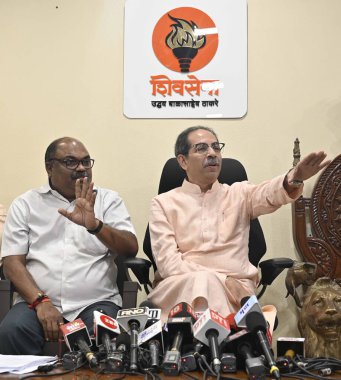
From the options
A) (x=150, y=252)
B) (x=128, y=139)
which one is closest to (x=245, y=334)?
(x=150, y=252)

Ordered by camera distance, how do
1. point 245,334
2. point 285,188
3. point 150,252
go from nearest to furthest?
point 245,334 < point 285,188 < point 150,252

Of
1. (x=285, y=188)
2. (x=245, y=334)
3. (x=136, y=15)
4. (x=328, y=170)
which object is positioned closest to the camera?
(x=245, y=334)

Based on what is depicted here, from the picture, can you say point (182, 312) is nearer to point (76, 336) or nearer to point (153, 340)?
point (153, 340)

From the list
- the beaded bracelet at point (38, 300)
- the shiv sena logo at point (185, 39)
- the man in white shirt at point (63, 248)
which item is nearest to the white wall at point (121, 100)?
the shiv sena logo at point (185, 39)

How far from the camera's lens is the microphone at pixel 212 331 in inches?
55.2

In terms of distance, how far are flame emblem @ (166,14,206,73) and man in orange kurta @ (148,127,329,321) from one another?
0.72m

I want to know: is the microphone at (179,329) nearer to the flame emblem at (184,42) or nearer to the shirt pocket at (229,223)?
the shirt pocket at (229,223)

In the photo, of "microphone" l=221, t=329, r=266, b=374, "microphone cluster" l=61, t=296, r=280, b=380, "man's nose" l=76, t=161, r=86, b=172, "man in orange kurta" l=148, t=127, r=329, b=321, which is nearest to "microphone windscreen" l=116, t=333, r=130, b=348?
"microphone cluster" l=61, t=296, r=280, b=380

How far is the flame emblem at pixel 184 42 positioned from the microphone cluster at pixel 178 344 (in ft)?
6.70

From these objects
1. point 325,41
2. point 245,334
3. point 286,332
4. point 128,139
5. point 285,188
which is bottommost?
point 286,332

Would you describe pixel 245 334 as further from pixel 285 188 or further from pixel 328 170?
pixel 328 170

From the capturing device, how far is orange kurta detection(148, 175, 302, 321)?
2.31 m

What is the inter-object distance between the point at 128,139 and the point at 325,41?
1.36 metres

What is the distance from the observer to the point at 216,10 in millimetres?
3254
